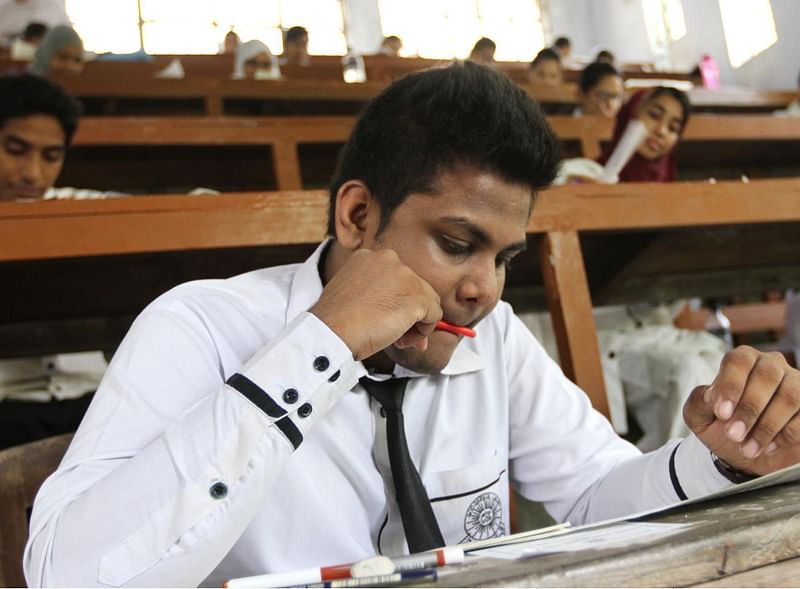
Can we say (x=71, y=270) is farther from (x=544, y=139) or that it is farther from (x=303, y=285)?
(x=544, y=139)

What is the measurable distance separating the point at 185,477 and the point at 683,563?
0.34 metres

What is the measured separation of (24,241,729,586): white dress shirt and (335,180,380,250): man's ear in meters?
0.06

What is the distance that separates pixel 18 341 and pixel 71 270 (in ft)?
1.19

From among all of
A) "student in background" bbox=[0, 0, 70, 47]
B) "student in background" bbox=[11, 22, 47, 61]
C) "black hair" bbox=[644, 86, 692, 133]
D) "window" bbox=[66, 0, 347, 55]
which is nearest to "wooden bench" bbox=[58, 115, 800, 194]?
"black hair" bbox=[644, 86, 692, 133]

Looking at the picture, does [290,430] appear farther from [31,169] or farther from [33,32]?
[33,32]

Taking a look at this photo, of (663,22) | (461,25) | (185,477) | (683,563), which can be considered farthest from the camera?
(461,25)

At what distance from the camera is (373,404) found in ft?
2.58

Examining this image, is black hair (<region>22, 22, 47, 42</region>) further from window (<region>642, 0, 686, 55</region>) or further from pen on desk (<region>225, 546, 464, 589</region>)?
window (<region>642, 0, 686, 55</region>)

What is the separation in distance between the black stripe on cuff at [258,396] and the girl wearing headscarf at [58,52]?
9.80ft

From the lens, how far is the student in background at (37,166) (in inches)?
52.6

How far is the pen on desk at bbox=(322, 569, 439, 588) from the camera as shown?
1.27ft

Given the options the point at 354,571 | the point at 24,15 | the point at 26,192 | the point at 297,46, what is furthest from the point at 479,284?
the point at 24,15

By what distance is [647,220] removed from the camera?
49.8 inches

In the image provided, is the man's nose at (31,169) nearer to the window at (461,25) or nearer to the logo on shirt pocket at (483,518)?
the logo on shirt pocket at (483,518)
